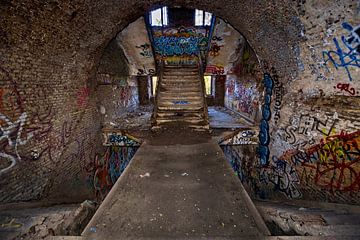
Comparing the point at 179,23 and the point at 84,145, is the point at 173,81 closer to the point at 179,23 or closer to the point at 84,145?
the point at 179,23

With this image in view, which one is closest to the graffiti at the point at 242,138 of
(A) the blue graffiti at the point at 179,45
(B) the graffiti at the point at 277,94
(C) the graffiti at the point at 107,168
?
(B) the graffiti at the point at 277,94

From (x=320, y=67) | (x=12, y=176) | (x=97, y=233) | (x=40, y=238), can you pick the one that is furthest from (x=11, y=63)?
(x=320, y=67)

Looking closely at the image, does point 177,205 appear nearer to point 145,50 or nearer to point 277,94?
point 277,94

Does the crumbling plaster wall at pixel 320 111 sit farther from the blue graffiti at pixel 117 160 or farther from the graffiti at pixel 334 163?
the blue graffiti at pixel 117 160

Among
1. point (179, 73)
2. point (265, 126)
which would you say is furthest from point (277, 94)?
point (179, 73)

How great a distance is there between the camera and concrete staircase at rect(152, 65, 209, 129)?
661 cm

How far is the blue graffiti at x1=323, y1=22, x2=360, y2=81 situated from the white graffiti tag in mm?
6107

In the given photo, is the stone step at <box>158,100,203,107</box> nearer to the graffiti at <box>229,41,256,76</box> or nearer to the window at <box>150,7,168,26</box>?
the graffiti at <box>229,41,256,76</box>

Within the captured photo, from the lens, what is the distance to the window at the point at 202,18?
29.8 feet

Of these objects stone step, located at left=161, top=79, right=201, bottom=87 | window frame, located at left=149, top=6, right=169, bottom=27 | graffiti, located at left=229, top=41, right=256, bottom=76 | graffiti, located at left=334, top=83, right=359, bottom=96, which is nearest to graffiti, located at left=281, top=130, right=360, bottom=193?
graffiti, located at left=334, top=83, right=359, bottom=96

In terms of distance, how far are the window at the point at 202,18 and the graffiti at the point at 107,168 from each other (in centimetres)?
705

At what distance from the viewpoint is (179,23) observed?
9250 millimetres

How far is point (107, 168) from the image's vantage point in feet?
25.0

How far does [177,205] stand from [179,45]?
851 centimetres
